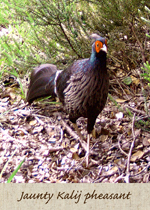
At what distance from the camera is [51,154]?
2.86 metres

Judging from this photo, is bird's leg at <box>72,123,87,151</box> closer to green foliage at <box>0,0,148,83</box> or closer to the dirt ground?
the dirt ground

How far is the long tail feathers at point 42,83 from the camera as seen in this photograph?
319 centimetres

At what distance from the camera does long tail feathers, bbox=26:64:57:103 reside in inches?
126

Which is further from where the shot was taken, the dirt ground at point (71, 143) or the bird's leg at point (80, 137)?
the bird's leg at point (80, 137)

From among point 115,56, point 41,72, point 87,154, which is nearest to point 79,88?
point 87,154

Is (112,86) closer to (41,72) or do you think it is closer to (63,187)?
(41,72)

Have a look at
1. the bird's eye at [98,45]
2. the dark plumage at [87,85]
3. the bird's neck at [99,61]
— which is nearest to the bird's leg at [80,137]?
the dark plumage at [87,85]

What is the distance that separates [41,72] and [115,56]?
102cm

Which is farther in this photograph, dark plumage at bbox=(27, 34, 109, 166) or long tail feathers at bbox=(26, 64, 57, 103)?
long tail feathers at bbox=(26, 64, 57, 103)

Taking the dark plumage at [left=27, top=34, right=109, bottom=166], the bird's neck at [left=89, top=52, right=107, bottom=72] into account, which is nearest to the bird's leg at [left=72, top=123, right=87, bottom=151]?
the dark plumage at [left=27, top=34, right=109, bottom=166]

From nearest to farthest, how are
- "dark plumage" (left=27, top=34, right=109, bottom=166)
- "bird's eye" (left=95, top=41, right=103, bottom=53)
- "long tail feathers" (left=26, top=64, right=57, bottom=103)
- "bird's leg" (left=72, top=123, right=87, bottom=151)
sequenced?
1. "bird's eye" (left=95, top=41, right=103, bottom=53)
2. "dark plumage" (left=27, top=34, right=109, bottom=166)
3. "bird's leg" (left=72, top=123, right=87, bottom=151)
4. "long tail feathers" (left=26, top=64, right=57, bottom=103)

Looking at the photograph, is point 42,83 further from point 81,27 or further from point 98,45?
point 98,45

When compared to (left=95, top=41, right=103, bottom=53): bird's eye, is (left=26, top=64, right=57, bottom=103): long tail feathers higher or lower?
lower

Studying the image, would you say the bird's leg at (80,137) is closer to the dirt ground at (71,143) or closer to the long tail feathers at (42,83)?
the dirt ground at (71,143)
